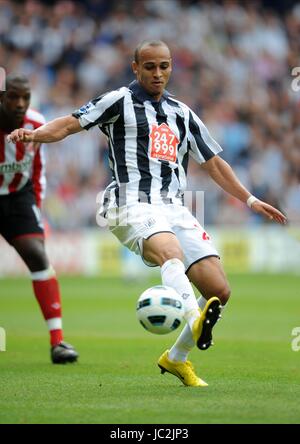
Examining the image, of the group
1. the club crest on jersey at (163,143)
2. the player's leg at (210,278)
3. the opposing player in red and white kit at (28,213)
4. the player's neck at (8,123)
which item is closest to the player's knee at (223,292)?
the player's leg at (210,278)

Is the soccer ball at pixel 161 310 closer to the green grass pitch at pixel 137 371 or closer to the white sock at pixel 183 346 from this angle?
the green grass pitch at pixel 137 371

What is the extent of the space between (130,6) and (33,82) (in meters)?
3.83

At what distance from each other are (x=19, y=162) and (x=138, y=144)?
2.66 m

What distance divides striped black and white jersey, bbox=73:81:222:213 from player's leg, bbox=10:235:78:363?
2224 millimetres

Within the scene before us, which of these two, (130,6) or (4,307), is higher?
(130,6)

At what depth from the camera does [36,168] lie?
30.8 ft

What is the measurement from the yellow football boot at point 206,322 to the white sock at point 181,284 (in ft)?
0.54

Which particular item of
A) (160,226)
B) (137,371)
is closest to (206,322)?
(160,226)

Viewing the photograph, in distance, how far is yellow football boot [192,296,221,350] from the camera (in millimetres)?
6012

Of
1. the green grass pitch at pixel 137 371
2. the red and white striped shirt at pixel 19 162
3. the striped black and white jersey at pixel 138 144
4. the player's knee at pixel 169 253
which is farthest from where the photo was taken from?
the red and white striped shirt at pixel 19 162

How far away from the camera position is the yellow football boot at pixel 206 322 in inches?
237

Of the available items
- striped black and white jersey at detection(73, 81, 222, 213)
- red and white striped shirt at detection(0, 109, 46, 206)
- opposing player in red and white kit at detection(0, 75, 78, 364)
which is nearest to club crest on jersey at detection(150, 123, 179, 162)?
striped black and white jersey at detection(73, 81, 222, 213)

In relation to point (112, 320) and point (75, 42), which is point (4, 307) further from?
point (75, 42)
